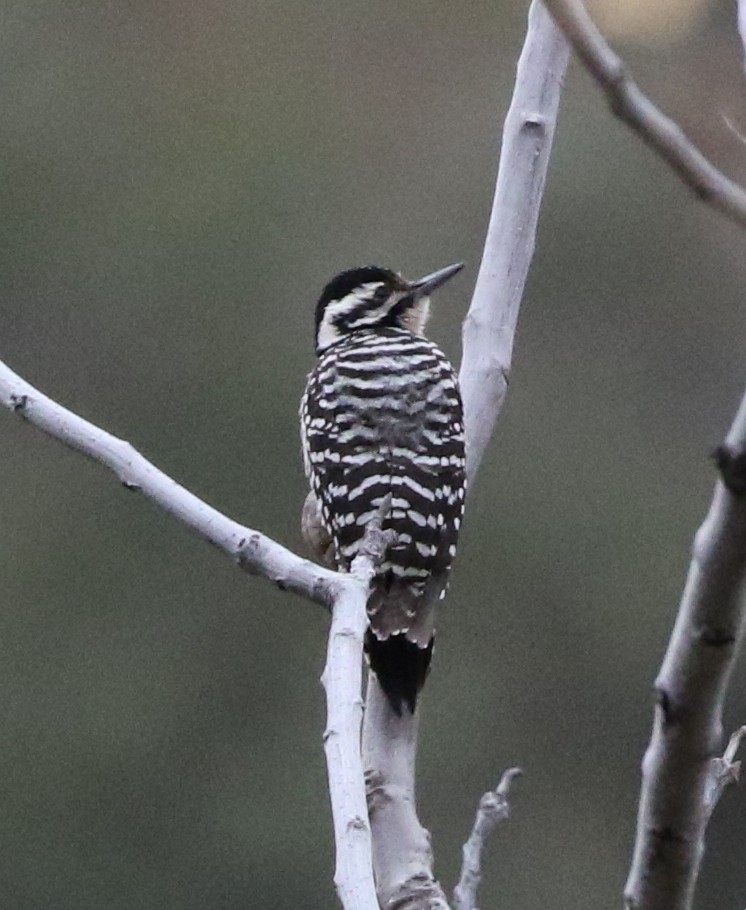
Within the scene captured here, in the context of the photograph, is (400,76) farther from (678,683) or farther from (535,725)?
(678,683)

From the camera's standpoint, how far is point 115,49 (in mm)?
18938

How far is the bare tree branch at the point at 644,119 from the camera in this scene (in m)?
1.41

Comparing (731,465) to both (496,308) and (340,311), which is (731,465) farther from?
(340,311)

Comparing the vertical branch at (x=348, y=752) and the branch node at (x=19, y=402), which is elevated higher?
the branch node at (x=19, y=402)

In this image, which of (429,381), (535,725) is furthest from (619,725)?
(429,381)

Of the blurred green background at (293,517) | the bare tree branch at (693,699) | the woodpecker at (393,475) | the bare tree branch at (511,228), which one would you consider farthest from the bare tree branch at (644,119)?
the blurred green background at (293,517)

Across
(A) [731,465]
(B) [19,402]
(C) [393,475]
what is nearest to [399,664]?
(C) [393,475]

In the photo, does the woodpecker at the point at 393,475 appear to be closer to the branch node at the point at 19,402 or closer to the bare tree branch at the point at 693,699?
the branch node at the point at 19,402

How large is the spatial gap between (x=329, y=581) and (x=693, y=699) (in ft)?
2.66

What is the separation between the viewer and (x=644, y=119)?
143 cm

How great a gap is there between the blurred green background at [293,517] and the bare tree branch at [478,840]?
499 inches

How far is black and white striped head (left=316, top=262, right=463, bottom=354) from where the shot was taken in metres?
4.84

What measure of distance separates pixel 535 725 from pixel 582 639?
28.4 inches

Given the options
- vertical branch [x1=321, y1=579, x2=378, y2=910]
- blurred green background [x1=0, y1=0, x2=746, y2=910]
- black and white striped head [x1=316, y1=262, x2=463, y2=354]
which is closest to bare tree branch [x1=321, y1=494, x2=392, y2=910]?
vertical branch [x1=321, y1=579, x2=378, y2=910]
